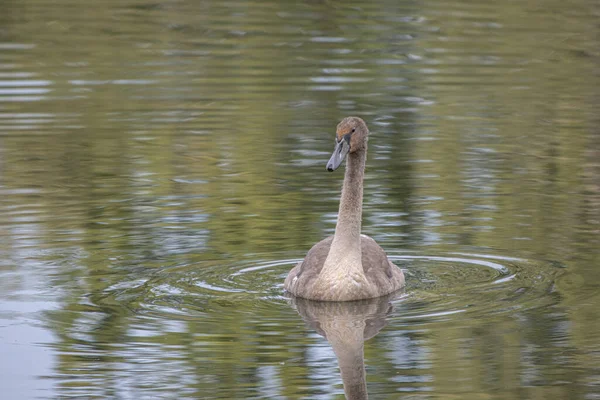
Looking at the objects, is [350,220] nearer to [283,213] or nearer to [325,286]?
[325,286]

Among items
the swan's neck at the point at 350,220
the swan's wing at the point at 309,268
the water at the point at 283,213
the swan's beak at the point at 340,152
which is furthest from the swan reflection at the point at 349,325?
the swan's beak at the point at 340,152

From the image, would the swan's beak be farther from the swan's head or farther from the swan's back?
the swan's back

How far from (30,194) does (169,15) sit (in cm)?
2174

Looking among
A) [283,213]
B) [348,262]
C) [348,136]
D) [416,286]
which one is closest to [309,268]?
[348,262]

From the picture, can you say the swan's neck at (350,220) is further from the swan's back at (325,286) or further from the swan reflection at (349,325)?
the swan reflection at (349,325)

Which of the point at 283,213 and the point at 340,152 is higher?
the point at 340,152

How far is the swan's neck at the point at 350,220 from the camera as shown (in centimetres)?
1234

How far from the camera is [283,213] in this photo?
1575cm

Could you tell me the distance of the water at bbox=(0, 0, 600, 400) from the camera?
1055 centimetres

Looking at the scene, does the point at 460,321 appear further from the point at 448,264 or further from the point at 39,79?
the point at 39,79

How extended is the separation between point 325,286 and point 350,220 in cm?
64

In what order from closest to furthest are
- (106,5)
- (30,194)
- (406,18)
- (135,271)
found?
1. (135,271)
2. (30,194)
3. (406,18)
4. (106,5)

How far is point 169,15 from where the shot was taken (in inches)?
1503

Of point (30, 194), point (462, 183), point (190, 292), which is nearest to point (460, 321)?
point (190, 292)
